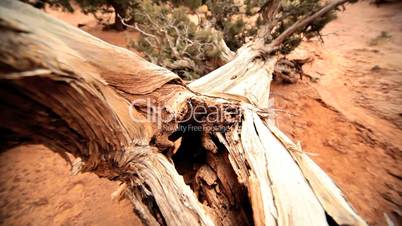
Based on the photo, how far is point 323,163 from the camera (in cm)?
280

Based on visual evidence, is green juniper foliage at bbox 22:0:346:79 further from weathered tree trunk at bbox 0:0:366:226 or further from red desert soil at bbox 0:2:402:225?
weathered tree trunk at bbox 0:0:366:226

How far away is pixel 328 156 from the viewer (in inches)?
114

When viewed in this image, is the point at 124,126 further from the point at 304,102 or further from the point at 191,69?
the point at 304,102

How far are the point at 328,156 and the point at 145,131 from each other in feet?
8.50

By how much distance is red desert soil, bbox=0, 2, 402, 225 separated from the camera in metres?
2.35

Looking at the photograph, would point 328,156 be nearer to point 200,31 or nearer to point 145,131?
point 145,131

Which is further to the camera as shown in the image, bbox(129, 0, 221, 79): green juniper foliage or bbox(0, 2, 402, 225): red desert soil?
bbox(129, 0, 221, 79): green juniper foliage

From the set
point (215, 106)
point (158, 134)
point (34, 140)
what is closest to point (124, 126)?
point (158, 134)

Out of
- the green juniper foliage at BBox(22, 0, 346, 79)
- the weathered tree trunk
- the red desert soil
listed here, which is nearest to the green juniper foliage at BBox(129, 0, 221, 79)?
the green juniper foliage at BBox(22, 0, 346, 79)

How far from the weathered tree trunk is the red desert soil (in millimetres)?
526

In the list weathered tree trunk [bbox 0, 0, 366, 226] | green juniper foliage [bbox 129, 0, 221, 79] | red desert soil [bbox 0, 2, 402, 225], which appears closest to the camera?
weathered tree trunk [bbox 0, 0, 366, 226]

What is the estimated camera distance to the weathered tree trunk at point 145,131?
812 millimetres

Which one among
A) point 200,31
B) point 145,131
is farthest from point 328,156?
point 200,31

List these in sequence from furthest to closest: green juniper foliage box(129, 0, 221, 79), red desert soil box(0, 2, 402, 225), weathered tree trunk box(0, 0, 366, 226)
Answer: green juniper foliage box(129, 0, 221, 79), red desert soil box(0, 2, 402, 225), weathered tree trunk box(0, 0, 366, 226)
